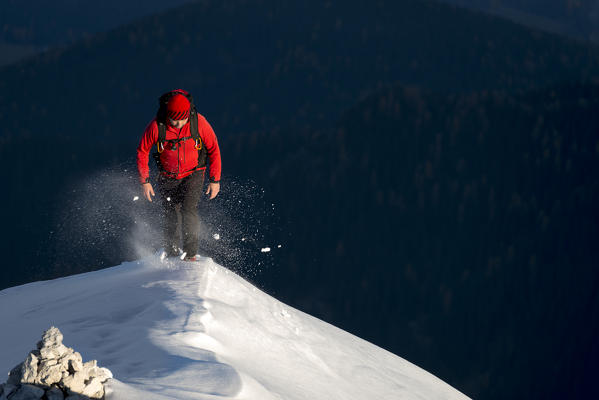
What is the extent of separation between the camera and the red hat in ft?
17.0

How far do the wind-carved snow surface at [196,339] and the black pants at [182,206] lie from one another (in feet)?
0.82

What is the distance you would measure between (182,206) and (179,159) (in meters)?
0.51

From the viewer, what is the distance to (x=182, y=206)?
19.1 ft

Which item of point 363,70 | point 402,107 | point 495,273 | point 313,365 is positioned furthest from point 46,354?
point 363,70

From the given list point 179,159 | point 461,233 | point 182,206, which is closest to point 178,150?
point 179,159

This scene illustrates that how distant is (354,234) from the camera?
28672 millimetres

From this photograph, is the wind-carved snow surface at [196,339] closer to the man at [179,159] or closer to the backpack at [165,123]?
the man at [179,159]

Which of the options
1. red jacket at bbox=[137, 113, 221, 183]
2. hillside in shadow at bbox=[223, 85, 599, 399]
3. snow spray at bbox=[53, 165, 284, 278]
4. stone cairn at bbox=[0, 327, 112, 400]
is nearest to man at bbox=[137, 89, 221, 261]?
red jacket at bbox=[137, 113, 221, 183]

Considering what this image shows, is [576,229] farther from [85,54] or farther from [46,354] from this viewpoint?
[85,54]

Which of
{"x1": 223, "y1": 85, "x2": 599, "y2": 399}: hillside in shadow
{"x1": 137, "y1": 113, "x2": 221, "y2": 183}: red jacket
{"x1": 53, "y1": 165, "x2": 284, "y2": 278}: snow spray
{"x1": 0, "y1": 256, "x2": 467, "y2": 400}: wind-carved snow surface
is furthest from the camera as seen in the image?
{"x1": 53, "y1": 165, "x2": 284, "y2": 278}: snow spray

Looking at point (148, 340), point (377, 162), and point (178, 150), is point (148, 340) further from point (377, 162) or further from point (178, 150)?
point (377, 162)

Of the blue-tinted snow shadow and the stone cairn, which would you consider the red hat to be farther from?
the stone cairn

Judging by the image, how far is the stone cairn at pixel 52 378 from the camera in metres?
3.05

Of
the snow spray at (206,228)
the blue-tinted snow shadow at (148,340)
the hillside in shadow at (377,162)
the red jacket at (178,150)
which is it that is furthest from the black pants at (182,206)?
the snow spray at (206,228)
